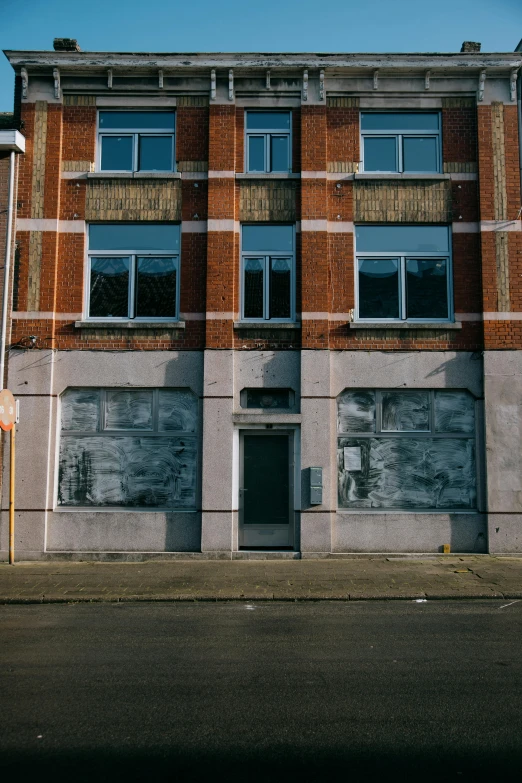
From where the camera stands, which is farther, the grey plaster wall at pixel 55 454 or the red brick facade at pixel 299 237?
the red brick facade at pixel 299 237

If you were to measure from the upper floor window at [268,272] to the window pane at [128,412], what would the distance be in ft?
8.69

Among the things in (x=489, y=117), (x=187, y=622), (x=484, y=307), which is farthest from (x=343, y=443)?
(x=489, y=117)

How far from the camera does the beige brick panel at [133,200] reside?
47.0 ft

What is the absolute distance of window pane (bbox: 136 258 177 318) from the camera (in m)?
14.3

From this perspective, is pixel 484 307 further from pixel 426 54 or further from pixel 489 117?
pixel 426 54

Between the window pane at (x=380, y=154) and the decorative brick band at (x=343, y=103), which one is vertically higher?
the decorative brick band at (x=343, y=103)

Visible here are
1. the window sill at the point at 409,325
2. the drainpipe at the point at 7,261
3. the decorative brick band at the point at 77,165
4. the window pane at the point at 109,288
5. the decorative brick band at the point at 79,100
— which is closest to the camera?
the drainpipe at the point at 7,261

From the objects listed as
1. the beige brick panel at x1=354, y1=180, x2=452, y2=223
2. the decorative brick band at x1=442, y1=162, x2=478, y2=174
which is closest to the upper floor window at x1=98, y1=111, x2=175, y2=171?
the beige brick panel at x1=354, y1=180, x2=452, y2=223

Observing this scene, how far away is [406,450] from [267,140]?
700 centimetres

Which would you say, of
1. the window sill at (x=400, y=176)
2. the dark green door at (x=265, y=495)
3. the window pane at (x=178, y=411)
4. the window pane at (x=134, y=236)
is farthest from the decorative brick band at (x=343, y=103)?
the dark green door at (x=265, y=495)

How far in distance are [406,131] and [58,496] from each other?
10294 mm

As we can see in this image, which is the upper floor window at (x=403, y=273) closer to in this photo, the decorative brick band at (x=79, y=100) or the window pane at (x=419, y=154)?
the window pane at (x=419, y=154)

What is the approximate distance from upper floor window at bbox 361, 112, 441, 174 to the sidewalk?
7.94 meters

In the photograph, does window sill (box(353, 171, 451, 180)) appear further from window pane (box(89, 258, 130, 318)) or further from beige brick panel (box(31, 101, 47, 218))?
beige brick panel (box(31, 101, 47, 218))
